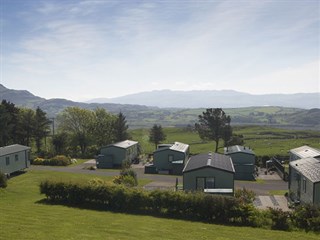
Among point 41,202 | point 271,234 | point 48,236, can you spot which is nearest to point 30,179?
point 41,202

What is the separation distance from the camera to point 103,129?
77062 millimetres

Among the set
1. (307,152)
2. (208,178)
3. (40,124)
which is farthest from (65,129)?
(307,152)

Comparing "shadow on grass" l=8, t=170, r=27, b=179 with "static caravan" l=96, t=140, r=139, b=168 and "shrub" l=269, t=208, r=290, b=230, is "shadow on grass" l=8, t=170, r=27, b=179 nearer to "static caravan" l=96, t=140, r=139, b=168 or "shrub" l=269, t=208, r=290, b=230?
"static caravan" l=96, t=140, r=139, b=168

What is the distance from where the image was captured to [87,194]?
27219 mm

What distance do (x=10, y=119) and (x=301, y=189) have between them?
163 ft

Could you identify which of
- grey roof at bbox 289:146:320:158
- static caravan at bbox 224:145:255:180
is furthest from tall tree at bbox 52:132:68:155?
grey roof at bbox 289:146:320:158

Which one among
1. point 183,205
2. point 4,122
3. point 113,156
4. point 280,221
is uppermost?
point 4,122

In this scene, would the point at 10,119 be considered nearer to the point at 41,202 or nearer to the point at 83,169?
the point at 83,169

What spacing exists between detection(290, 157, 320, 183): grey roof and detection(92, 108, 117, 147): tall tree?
47.9 metres

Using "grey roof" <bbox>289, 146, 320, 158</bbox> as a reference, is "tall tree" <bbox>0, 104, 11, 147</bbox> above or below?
above

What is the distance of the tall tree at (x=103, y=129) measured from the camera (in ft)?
251

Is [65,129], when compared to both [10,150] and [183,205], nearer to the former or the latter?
[10,150]

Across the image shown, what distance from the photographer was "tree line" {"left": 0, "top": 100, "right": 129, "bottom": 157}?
214 ft

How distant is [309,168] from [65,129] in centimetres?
5654
